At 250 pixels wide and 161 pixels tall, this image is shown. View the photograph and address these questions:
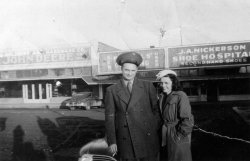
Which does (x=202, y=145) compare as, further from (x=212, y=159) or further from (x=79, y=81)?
(x=79, y=81)

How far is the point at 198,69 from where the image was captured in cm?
2745

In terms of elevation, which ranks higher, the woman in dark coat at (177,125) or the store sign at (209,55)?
the store sign at (209,55)

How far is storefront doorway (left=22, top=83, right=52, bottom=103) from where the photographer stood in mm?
31844

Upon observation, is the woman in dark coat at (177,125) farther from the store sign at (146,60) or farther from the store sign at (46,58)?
the store sign at (46,58)

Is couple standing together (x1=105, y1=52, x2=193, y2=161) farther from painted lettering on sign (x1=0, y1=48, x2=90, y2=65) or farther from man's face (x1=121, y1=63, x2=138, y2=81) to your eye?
painted lettering on sign (x1=0, y1=48, x2=90, y2=65)

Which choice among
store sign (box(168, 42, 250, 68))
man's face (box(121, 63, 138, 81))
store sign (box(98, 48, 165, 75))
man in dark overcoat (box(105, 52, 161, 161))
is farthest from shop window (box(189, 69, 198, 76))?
man's face (box(121, 63, 138, 81))

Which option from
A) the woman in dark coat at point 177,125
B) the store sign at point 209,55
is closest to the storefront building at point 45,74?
the store sign at point 209,55

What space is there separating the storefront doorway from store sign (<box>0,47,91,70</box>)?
2214 mm

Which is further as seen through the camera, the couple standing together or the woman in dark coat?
the woman in dark coat

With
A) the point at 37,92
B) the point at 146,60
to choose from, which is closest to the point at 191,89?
the point at 146,60

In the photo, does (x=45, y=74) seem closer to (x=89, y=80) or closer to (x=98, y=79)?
(x=89, y=80)

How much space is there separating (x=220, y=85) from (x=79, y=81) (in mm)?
14444

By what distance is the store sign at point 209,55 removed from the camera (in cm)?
2534

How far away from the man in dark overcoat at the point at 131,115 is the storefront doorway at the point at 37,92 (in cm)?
2937
